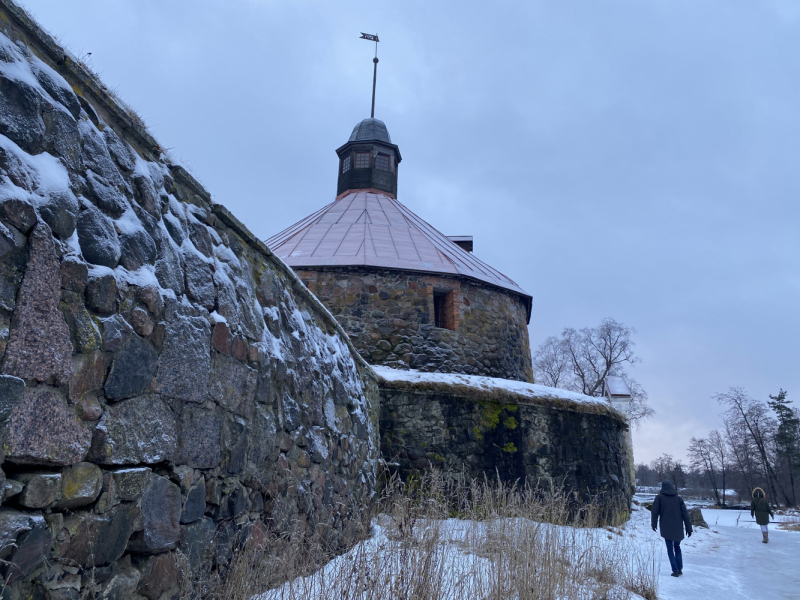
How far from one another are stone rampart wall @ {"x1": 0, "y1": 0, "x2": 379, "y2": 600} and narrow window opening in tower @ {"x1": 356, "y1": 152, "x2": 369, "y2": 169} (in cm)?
1371

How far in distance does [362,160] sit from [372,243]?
6.05 m


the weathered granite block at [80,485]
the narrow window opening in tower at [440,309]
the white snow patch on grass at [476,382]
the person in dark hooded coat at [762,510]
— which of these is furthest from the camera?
the narrow window opening in tower at [440,309]

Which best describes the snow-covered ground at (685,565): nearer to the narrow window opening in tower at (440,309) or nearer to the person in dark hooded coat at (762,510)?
the person in dark hooded coat at (762,510)

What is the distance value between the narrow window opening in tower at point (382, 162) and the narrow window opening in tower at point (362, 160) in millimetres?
312

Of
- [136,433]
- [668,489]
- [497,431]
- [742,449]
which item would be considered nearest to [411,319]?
[497,431]

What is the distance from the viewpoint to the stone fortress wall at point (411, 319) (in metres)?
10.8

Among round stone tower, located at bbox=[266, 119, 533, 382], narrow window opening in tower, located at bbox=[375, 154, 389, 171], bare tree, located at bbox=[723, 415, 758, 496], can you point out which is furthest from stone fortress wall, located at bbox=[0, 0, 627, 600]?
bare tree, located at bbox=[723, 415, 758, 496]

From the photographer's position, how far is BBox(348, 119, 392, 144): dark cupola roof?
17.5 m

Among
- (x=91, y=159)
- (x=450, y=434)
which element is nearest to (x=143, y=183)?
(x=91, y=159)

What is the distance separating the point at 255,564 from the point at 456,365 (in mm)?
7886

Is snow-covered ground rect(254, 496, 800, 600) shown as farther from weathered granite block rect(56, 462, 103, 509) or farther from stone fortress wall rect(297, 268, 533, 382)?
stone fortress wall rect(297, 268, 533, 382)

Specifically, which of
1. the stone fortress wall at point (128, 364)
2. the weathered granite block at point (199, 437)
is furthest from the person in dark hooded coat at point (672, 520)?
the weathered granite block at point (199, 437)

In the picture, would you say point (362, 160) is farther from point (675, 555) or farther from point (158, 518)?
point (158, 518)

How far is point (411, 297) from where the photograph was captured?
1120 cm
